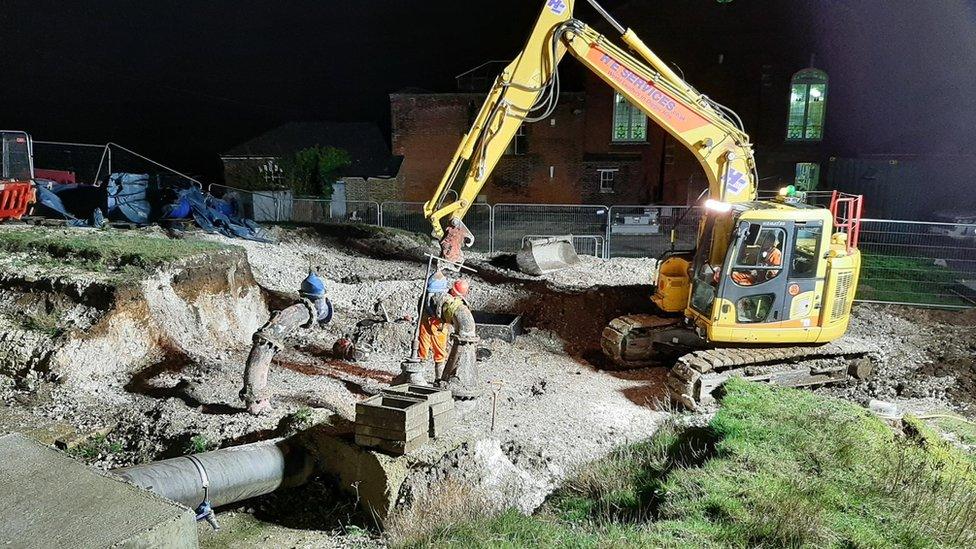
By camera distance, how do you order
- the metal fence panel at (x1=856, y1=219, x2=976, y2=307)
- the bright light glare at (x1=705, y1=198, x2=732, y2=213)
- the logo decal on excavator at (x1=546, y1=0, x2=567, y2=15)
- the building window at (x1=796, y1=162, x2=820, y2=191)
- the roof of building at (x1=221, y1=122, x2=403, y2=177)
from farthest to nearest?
the roof of building at (x1=221, y1=122, x2=403, y2=177)
the building window at (x1=796, y1=162, x2=820, y2=191)
the metal fence panel at (x1=856, y1=219, x2=976, y2=307)
the logo decal on excavator at (x1=546, y1=0, x2=567, y2=15)
the bright light glare at (x1=705, y1=198, x2=732, y2=213)

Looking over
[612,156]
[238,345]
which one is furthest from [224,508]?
[612,156]

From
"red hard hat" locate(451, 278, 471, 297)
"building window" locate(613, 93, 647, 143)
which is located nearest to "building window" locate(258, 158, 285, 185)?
"building window" locate(613, 93, 647, 143)

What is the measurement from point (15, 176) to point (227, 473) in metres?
12.0

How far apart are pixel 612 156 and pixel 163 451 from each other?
22.4 metres

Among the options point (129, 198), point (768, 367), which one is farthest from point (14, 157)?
point (768, 367)

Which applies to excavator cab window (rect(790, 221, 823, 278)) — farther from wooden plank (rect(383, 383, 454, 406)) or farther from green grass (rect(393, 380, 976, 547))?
wooden plank (rect(383, 383, 454, 406))

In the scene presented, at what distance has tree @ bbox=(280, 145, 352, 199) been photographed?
84.3ft

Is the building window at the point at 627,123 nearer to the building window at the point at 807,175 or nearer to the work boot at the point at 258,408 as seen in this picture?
the building window at the point at 807,175

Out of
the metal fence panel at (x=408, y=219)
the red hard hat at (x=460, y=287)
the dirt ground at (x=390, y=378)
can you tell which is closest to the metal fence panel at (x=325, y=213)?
the metal fence panel at (x=408, y=219)

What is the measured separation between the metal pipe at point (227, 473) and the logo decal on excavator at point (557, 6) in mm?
6664

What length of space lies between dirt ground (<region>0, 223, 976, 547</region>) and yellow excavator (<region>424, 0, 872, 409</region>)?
2.09ft

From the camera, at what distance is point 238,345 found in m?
10.0

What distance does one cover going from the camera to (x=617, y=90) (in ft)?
30.3

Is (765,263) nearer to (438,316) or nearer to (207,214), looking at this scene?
(438,316)
